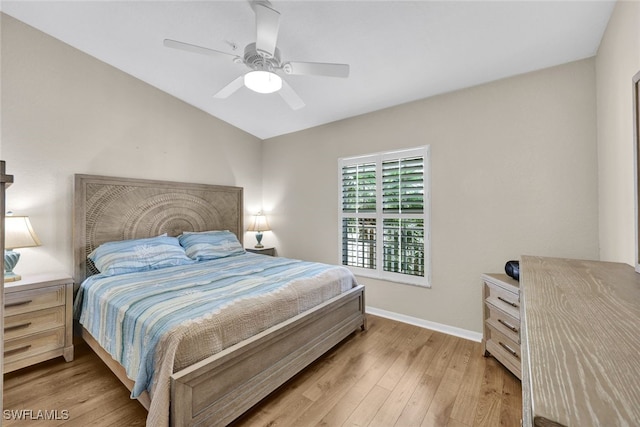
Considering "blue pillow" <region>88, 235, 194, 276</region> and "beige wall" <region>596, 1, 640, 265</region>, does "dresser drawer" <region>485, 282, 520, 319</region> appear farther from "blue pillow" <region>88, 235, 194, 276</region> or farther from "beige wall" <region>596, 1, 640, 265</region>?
"blue pillow" <region>88, 235, 194, 276</region>

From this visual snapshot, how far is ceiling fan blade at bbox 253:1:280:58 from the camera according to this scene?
158 centimetres

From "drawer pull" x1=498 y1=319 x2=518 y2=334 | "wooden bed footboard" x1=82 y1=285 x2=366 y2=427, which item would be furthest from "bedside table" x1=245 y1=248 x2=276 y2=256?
"drawer pull" x1=498 y1=319 x2=518 y2=334

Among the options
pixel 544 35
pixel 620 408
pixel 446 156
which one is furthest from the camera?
pixel 446 156

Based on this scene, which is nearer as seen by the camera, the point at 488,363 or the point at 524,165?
the point at 488,363

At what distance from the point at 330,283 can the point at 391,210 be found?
4.19ft

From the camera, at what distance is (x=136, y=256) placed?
8.67 feet

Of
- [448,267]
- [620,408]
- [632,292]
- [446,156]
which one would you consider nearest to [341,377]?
[448,267]

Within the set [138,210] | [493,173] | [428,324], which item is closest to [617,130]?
[493,173]

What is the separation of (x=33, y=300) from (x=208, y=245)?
1496 millimetres

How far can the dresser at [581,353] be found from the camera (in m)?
0.28

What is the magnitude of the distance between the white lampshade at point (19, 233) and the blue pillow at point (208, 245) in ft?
4.23

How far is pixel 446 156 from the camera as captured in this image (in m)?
2.83

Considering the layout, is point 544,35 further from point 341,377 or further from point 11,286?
point 11,286

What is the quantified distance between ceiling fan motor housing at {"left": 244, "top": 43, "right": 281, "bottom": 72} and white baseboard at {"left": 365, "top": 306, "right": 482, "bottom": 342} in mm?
2877
